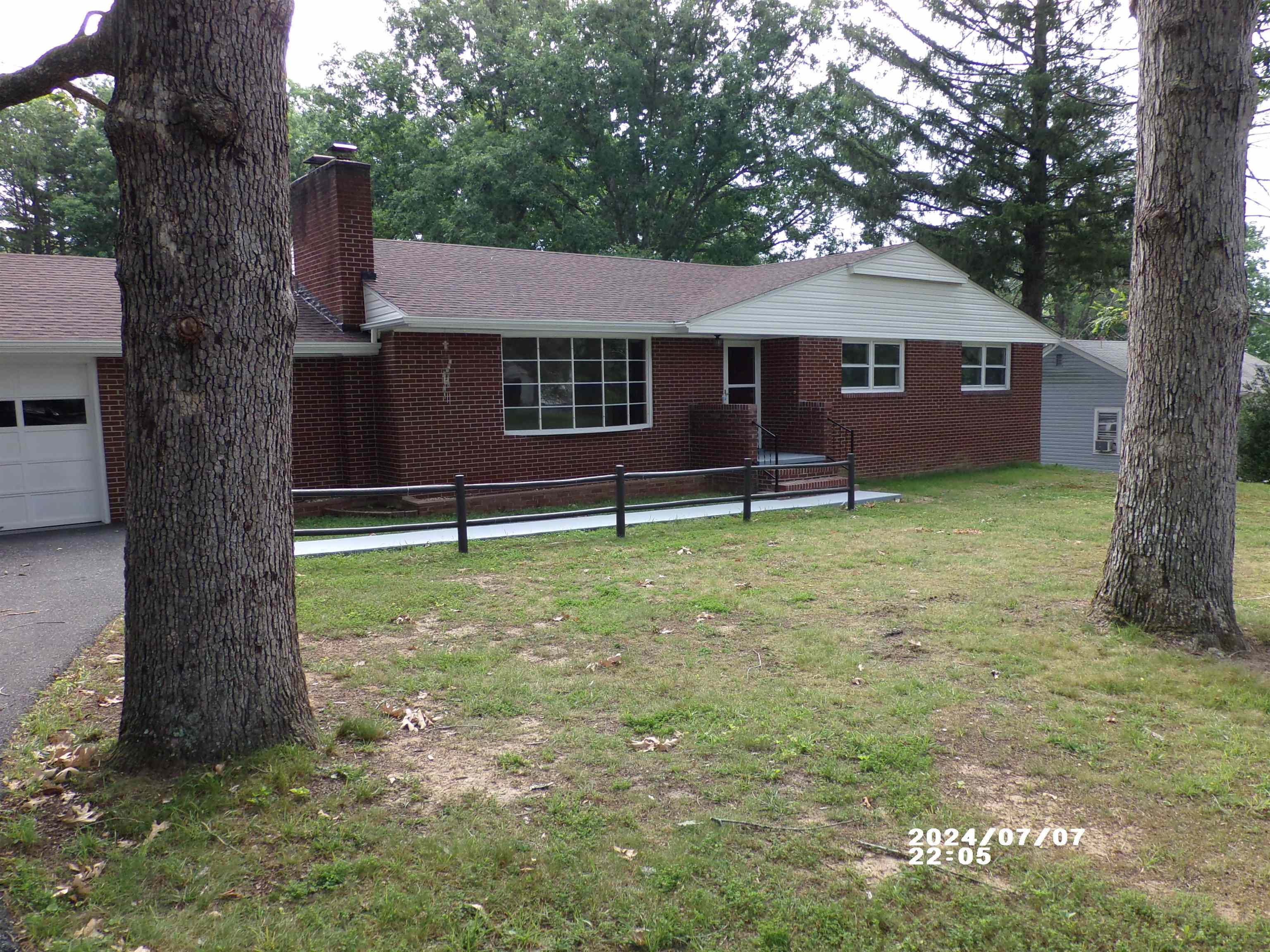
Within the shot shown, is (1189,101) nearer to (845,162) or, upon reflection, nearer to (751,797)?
(751,797)

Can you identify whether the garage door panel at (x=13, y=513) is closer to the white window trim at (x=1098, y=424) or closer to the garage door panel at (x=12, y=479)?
the garage door panel at (x=12, y=479)

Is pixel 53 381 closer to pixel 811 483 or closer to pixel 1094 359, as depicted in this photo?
pixel 811 483

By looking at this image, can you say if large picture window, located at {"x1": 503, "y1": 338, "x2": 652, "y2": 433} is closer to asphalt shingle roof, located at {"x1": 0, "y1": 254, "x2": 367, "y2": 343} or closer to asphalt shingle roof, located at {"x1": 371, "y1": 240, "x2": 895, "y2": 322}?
asphalt shingle roof, located at {"x1": 371, "y1": 240, "x2": 895, "y2": 322}

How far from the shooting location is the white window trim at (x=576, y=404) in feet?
46.9

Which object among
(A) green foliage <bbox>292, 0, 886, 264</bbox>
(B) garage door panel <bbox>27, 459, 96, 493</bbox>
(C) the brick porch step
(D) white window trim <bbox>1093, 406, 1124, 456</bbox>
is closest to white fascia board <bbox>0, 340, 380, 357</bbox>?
(B) garage door panel <bbox>27, 459, 96, 493</bbox>

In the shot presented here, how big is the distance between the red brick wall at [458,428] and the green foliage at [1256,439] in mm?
15128

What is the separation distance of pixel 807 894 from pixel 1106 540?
8.99 metres

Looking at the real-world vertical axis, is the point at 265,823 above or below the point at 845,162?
below

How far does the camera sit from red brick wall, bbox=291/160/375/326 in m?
14.2

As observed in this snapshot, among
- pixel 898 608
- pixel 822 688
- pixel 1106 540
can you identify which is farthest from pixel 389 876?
pixel 1106 540

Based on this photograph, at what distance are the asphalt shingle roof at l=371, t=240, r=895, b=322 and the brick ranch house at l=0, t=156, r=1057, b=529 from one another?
7cm

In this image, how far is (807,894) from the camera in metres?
3.30

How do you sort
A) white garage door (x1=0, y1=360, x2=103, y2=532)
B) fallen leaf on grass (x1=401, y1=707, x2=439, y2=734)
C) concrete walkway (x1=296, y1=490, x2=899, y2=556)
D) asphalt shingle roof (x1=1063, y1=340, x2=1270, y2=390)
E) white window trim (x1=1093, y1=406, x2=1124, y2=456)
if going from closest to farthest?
fallen leaf on grass (x1=401, y1=707, x2=439, y2=734) < concrete walkway (x1=296, y1=490, x2=899, y2=556) < white garage door (x1=0, y1=360, x2=103, y2=532) < asphalt shingle roof (x1=1063, y1=340, x2=1270, y2=390) < white window trim (x1=1093, y1=406, x2=1124, y2=456)

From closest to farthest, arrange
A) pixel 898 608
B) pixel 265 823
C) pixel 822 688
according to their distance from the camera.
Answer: pixel 265 823, pixel 822 688, pixel 898 608
